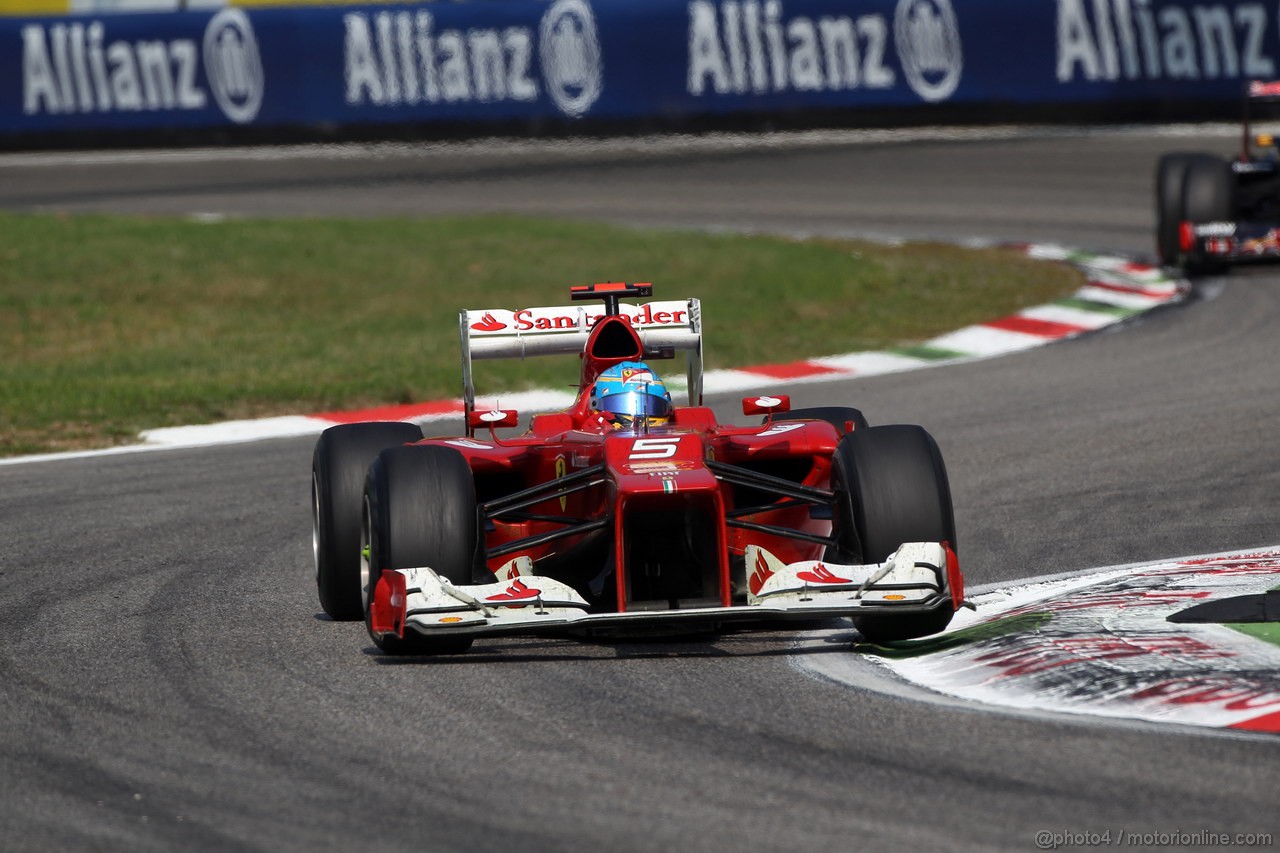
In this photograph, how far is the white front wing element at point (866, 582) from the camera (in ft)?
22.1

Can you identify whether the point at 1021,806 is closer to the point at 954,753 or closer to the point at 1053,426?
the point at 954,753

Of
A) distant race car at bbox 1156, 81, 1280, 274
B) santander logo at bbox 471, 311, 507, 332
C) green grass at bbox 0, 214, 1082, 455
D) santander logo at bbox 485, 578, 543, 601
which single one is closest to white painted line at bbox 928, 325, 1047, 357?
green grass at bbox 0, 214, 1082, 455

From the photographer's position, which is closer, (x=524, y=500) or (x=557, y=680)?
(x=557, y=680)

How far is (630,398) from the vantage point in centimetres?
810

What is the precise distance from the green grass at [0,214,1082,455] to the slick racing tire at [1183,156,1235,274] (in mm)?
1316

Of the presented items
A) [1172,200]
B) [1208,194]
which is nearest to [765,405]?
[1208,194]

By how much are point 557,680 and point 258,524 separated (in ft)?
12.3

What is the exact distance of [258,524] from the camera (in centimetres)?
998

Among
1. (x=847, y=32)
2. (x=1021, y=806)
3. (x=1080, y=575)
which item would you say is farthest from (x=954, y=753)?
(x=847, y=32)

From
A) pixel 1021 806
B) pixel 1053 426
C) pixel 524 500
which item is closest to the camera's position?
pixel 1021 806

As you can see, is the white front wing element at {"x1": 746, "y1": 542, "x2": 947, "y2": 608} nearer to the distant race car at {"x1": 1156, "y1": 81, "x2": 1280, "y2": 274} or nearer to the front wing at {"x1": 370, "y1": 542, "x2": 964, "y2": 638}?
the front wing at {"x1": 370, "y1": 542, "x2": 964, "y2": 638}

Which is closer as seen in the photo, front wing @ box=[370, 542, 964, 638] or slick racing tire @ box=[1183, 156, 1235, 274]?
front wing @ box=[370, 542, 964, 638]

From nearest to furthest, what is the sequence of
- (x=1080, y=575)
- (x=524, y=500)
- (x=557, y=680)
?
1. (x=557, y=680)
2. (x=524, y=500)
3. (x=1080, y=575)

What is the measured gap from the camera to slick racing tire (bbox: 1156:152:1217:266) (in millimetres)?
18031
